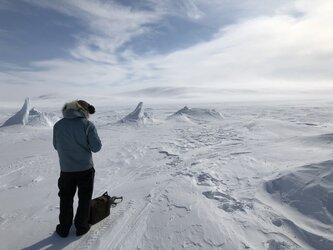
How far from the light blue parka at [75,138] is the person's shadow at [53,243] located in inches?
35.2

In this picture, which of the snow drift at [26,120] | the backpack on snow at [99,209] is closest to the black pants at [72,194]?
the backpack on snow at [99,209]

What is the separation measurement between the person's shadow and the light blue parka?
893mm

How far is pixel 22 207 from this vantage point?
5.36 meters

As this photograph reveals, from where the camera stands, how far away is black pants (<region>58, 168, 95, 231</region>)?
4.05 metres

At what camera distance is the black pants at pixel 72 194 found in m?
4.05

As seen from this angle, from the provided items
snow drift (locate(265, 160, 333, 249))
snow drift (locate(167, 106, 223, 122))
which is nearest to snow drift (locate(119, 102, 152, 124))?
snow drift (locate(167, 106, 223, 122))

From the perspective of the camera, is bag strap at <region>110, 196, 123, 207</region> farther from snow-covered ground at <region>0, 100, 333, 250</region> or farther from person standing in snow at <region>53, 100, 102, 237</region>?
person standing in snow at <region>53, 100, 102, 237</region>

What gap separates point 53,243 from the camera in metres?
3.95

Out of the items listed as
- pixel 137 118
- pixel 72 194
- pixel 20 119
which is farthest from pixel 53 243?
pixel 20 119

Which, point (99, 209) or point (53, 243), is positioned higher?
point (99, 209)

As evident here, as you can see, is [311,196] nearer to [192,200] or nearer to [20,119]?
[192,200]

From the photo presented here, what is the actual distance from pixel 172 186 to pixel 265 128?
1079 centimetres

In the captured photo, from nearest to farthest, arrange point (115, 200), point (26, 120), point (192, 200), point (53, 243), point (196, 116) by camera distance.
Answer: point (53, 243), point (192, 200), point (115, 200), point (26, 120), point (196, 116)

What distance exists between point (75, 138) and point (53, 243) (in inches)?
53.0
